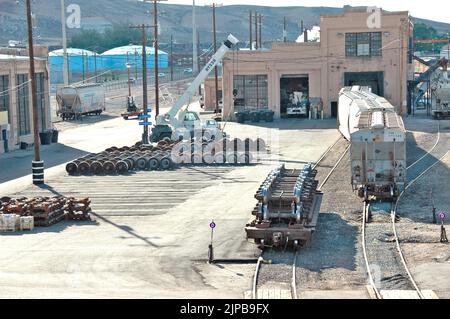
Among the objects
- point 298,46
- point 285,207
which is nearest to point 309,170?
point 285,207

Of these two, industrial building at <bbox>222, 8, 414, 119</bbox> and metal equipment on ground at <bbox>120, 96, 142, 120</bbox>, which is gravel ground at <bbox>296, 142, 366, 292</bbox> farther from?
metal equipment on ground at <bbox>120, 96, 142, 120</bbox>

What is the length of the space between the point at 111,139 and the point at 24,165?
52.4 feet

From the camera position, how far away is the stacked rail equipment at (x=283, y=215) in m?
26.2

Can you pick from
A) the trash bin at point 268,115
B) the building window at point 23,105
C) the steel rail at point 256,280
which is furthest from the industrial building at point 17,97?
the steel rail at point 256,280

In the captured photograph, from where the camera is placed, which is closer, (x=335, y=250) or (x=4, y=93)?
(x=335, y=250)

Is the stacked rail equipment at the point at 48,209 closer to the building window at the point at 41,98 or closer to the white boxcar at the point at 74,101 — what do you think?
the building window at the point at 41,98

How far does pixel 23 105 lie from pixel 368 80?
102 feet

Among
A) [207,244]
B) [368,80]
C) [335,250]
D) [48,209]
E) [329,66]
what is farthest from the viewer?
[329,66]

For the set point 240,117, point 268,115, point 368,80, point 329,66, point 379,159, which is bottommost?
point 240,117

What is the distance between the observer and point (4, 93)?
187ft

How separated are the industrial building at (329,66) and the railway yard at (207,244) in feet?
110

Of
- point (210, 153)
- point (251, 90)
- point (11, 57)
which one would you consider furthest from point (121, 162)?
point (251, 90)

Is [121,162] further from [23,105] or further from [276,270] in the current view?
[276,270]
